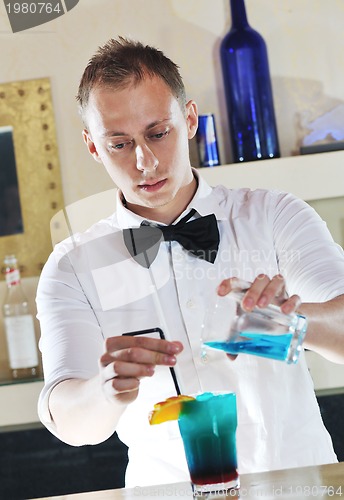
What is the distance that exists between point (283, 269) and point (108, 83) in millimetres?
538

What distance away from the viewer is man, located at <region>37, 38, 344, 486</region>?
1.54 m

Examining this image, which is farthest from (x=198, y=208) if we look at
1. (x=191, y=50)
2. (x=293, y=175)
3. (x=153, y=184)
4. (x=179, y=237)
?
(x=191, y=50)

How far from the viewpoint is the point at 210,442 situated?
3.59ft

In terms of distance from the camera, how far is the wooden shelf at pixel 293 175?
236cm

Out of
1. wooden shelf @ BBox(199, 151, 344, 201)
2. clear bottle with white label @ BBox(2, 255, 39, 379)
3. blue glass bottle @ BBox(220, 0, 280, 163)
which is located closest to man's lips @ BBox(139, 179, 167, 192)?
wooden shelf @ BBox(199, 151, 344, 201)

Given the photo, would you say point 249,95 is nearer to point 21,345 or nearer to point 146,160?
point 146,160

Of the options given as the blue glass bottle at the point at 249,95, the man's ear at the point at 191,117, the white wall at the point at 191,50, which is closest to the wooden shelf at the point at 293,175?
the blue glass bottle at the point at 249,95

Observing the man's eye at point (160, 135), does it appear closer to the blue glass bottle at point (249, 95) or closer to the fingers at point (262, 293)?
the fingers at point (262, 293)

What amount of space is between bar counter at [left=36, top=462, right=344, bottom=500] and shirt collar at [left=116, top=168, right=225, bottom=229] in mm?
686

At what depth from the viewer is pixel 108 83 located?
165 cm

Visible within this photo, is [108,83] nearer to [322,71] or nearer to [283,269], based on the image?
[283,269]

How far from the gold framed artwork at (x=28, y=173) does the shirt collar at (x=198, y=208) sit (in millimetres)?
816

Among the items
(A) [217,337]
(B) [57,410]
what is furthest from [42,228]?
(A) [217,337]

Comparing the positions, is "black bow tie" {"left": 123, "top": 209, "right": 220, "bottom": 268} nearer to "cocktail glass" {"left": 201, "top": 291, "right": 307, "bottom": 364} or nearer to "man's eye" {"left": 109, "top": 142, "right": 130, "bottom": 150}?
"man's eye" {"left": 109, "top": 142, "right": 130, "bottom": 150}
